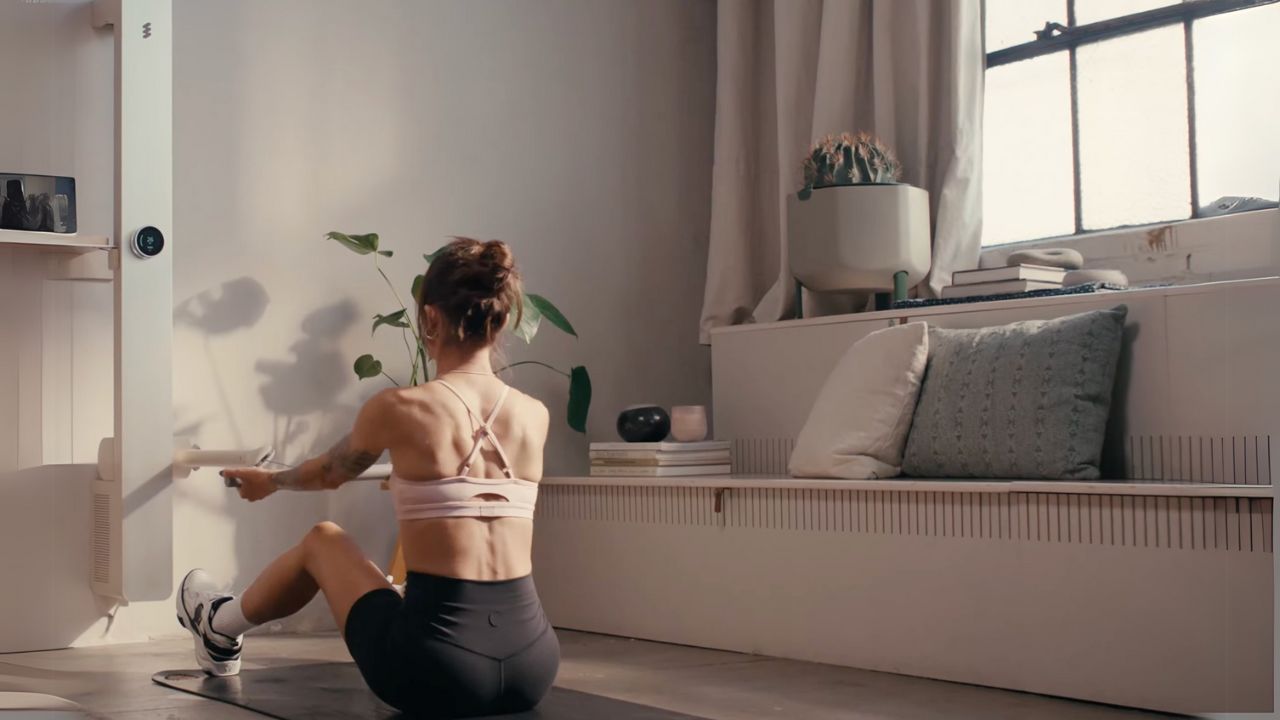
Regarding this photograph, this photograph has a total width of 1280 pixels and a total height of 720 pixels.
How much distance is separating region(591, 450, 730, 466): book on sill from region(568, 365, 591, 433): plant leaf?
399 millimetres

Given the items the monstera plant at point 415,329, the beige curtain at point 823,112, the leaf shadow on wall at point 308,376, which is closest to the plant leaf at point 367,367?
the monstera plant at point 415,329

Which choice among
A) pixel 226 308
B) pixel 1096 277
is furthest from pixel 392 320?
pixel 1096 277

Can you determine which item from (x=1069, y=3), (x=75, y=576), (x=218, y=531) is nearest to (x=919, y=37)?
(x=1069, y=3)

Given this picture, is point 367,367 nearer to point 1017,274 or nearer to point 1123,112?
point 1017,274

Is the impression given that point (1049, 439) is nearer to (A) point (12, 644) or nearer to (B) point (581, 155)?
(B) point (581, 155)

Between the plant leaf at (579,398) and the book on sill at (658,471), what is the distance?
1.36 ft

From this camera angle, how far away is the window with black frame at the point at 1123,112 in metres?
3.66

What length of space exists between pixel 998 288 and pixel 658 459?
3.44ft

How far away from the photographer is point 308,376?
160 inches

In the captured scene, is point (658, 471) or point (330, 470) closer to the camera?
point (330, 470)

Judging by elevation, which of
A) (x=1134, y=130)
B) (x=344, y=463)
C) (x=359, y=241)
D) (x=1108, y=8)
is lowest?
(x=344, y=463)

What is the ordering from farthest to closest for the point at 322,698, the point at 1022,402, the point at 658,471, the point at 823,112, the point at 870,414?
the point at 823,112 < the point at 658,471 < the point at 870,414 < the point at 1022,402 < the point at 322,698

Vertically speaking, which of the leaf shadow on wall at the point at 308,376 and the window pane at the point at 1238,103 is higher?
the window pane at the point at 1238,103

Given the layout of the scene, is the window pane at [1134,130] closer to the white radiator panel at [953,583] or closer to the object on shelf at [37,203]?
the white radiator panel at [953,583]
